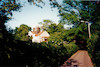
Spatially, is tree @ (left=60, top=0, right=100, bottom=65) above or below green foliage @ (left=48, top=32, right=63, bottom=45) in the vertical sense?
above

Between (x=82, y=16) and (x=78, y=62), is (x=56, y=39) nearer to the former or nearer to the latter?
(x=78, y=62)

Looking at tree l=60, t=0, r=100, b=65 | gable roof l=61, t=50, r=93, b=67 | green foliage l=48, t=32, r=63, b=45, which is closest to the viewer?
Result: gable roof l=61, t=50, r=93, b=67

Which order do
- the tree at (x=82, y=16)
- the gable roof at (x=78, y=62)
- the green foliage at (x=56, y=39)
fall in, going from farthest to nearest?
1. the tree at (x=82, y=16)
2. the green foliage at (x=56, y=39)
3. the gable roof at (x=78, y=62)

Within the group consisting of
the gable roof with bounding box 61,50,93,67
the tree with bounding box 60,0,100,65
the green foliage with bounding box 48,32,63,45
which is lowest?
the gable roof with bounding box 61,50,93,67

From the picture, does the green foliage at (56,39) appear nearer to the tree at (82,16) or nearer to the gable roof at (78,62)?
the gable roof at (78,62)

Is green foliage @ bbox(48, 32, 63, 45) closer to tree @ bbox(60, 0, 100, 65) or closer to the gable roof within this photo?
the gable roof

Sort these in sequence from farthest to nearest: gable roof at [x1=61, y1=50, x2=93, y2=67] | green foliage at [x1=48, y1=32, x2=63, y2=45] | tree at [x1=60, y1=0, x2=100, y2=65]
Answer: tree at [x1=60, y1=0, x2=100, y2=65]
green foliage at [x1=48, y1=32, x2=63, y2=45]
gable roof at [x1=61, y1=50, x2=93, y2=67]

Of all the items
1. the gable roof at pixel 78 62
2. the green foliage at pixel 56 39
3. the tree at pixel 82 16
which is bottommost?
the gable roof at pixel 78 62

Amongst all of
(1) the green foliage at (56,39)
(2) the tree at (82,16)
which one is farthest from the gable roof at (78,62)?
(2) the tree at (82,16)

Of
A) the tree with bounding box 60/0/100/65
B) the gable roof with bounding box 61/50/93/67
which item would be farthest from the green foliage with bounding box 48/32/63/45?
the tree with bounding box 60/0/100/65

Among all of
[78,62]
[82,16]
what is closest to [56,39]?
[78,62]

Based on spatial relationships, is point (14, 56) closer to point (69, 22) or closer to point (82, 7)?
point (69, 22)

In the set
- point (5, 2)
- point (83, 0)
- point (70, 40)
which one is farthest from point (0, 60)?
point (83, 0)

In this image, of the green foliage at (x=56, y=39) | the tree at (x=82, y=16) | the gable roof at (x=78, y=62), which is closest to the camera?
the gable roof at (x=78, y=62)
